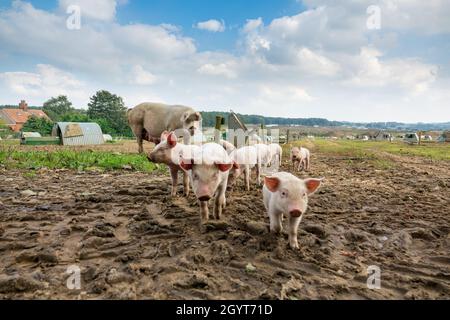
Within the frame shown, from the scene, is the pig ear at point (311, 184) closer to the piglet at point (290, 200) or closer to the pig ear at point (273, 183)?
the piglet at point (290, 200)

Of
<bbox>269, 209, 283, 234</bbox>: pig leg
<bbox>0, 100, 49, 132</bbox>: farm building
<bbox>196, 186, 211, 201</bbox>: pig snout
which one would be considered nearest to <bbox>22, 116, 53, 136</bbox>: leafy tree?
<bbox>0, 100, 49, 132</bbox>: farm building

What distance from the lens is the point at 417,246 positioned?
4.21 m

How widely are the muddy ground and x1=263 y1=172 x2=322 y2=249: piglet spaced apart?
0.20 m

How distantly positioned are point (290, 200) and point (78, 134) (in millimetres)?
26821

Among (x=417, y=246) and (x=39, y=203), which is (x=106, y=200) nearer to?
(x=39, y=203)

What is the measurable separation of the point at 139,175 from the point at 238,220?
525 centimetres

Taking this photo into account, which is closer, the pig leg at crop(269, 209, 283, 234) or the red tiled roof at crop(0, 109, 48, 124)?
the pig leg at crop(269, 209, 283, 234)

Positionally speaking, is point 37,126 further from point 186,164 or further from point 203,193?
point 203,193

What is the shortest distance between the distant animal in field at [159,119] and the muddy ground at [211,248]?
4.21 m

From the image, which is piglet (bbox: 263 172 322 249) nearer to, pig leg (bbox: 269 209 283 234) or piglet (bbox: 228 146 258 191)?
pig leg (bbox: 269 209 283 234)

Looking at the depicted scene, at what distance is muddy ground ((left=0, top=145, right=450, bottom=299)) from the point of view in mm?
2953
